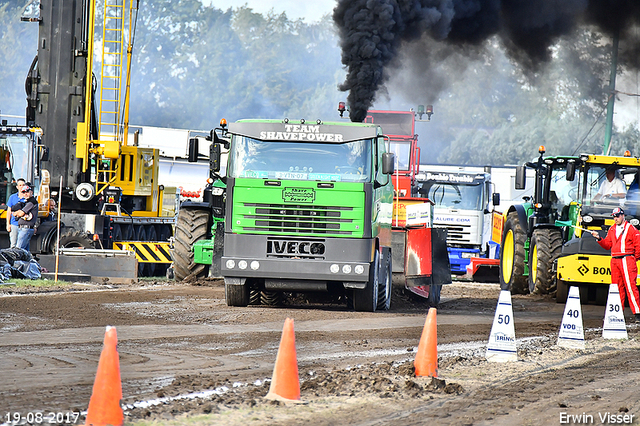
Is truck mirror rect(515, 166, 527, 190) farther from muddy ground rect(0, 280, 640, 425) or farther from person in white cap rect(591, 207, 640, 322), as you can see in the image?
muddy ground rect(0, 280, 640, 425)

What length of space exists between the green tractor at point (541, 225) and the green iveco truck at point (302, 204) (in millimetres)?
4861

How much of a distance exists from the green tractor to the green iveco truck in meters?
4.86

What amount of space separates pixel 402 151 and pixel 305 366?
719 inches

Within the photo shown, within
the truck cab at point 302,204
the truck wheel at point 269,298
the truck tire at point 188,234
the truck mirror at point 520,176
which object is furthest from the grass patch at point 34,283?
the truck mirror at point 520,176

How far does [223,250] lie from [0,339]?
4234mm

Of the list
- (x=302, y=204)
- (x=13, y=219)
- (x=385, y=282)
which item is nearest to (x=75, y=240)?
(x=13, y=219)

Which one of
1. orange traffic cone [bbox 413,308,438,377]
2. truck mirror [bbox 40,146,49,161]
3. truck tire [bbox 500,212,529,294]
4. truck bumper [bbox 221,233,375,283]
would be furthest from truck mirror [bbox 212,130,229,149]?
truck tire [bbox 500,212,529,294]

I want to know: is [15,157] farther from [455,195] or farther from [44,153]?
[455,195]

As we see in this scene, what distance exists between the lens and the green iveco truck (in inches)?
477

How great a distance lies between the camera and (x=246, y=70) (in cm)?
7350

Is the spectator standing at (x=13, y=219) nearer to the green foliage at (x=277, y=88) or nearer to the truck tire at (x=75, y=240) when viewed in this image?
the truck tire at (x=75, y=240)

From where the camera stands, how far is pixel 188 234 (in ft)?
52.6

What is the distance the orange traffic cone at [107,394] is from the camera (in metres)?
4.89

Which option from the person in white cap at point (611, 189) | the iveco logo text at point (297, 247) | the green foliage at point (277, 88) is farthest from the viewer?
the green foliage at point (277, 88)
